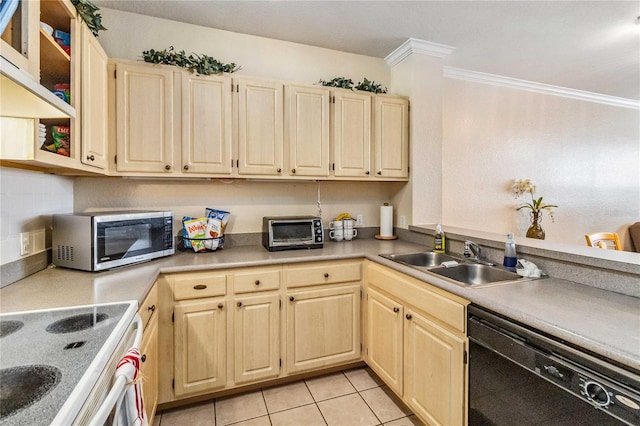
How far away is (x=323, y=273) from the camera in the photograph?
2.14 meters

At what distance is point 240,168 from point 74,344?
1.52 metres

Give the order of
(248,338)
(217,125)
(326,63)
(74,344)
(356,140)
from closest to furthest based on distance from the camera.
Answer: (74,344), (248,338), (217,125), (356,140), (326,63)

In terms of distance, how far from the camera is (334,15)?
2.25 m

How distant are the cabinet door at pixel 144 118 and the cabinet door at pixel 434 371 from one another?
1.87m

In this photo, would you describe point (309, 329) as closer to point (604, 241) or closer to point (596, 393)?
point (596, 393)

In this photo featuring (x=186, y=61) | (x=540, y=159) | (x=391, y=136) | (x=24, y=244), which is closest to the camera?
(x=24, y=244)

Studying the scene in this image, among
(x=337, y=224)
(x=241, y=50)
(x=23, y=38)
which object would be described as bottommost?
(x=337, y=224)

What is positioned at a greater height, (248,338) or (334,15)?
(334,15)

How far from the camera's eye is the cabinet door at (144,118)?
1.96 m

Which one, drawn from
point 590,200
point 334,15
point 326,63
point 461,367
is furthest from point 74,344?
point 590,200

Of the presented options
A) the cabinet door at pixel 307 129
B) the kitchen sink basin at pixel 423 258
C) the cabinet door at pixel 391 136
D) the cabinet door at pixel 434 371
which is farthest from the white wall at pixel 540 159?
the cabinet door at pixel 434 371

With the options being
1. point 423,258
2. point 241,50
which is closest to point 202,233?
point 241,50

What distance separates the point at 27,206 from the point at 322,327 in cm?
181

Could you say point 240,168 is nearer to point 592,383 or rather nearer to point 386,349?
point 386,349
